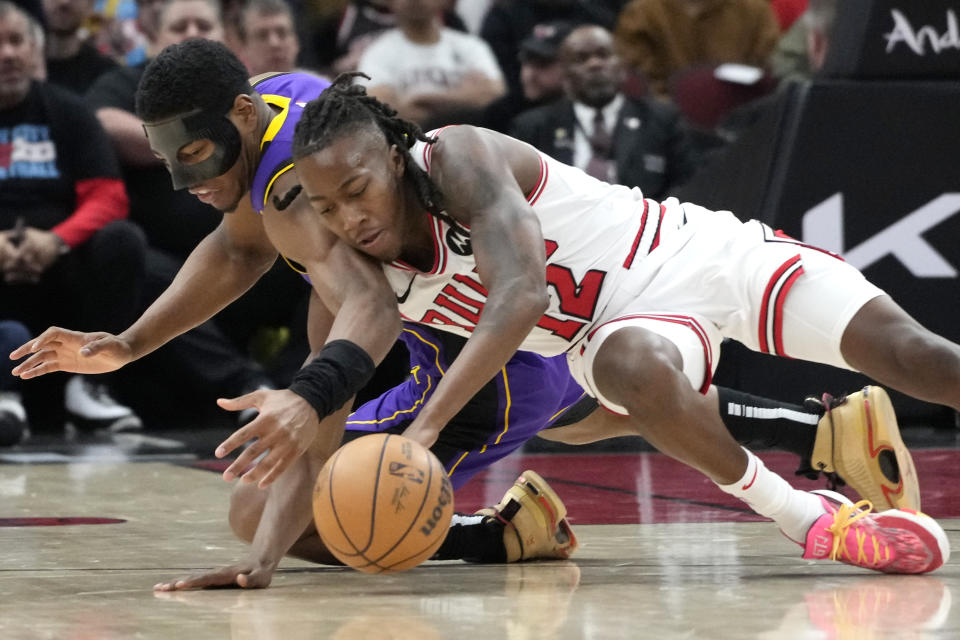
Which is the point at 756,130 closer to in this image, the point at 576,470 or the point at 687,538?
the point at 576,470

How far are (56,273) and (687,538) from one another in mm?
4390

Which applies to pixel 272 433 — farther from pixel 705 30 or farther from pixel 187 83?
pixel 705 30

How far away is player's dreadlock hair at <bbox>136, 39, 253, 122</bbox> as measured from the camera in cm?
356

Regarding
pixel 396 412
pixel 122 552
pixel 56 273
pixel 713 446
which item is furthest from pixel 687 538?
pixel 56 273

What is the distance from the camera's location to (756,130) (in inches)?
254

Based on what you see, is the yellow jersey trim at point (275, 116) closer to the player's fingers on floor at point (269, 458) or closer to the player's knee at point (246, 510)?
the player's knee at point (246, 510)

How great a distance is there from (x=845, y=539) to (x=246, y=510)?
1.44 m

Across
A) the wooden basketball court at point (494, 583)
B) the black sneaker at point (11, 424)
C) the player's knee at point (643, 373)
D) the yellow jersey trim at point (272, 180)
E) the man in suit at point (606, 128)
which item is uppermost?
the man in suit at point (606, 128)

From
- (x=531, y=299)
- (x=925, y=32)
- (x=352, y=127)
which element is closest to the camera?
(x=531, y=299)

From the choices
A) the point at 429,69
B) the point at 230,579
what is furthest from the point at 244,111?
the point at 429,69

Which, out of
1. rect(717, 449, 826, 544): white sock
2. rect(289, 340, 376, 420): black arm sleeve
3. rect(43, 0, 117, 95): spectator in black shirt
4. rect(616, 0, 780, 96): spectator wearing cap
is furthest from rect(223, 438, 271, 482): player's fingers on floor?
rect(616, 0, 780, 96): spectator wearing cap

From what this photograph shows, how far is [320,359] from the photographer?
10.5 ft

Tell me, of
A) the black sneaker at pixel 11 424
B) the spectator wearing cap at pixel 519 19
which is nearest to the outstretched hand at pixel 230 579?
the black sneaker at pixel 11 424

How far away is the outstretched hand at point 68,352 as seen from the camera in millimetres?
3785
